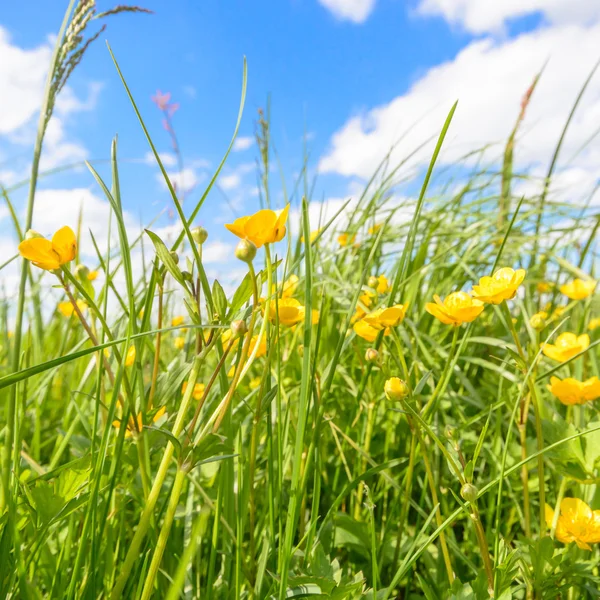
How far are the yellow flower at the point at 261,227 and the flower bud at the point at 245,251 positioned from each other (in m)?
0.02

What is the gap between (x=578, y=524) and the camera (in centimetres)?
74

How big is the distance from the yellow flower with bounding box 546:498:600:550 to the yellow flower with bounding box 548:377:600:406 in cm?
18

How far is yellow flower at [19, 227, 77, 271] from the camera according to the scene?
580 millimetres

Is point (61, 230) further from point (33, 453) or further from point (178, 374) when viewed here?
point (33, 453)

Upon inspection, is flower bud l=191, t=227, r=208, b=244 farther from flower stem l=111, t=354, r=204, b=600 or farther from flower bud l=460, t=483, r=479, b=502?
flower bud l=460, t=483, r=479, b=502

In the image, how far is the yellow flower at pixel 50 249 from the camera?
1.90 feet

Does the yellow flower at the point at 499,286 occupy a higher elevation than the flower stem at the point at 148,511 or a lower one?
higher

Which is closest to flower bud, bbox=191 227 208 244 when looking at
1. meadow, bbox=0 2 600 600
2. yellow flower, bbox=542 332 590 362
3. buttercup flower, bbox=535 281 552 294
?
meadow, bbox=0 2 600 600

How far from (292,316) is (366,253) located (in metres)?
0.98

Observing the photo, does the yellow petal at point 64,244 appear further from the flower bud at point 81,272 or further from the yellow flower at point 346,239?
the yellow flower at point 346,239

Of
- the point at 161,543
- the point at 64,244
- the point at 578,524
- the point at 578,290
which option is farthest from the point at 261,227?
the point at 578,290

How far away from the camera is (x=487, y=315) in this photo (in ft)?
5.82

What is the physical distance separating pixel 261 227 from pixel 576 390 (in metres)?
0.62

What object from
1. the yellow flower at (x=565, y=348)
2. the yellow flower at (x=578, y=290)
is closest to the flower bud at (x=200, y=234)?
the yellow flower at (x=565, y=348)
